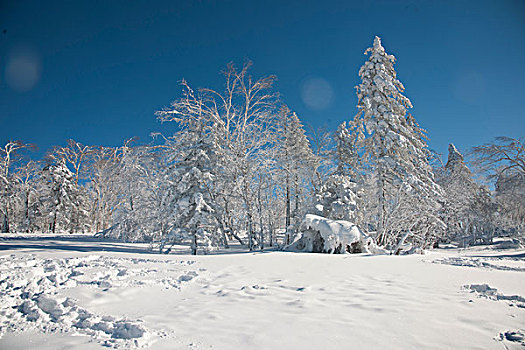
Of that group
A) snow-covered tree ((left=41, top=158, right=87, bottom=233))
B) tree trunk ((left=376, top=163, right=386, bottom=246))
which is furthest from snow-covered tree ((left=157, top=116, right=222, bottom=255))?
snow-covered tree ((left=41, top=158, right=87, bottom=233))

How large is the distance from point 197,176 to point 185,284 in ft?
25.8

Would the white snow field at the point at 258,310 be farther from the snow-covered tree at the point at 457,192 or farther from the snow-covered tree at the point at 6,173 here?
the snow-covered tree at the point at 6,173

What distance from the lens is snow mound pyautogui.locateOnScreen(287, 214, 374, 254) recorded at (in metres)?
10.8

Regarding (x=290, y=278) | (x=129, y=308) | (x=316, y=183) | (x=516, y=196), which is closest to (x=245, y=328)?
(x=129, y=308)

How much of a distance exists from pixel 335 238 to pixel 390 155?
587cm

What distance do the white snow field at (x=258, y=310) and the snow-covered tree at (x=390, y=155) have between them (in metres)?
7.74

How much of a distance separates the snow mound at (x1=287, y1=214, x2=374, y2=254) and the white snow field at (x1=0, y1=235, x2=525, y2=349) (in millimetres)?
5221

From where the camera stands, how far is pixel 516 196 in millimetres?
14281

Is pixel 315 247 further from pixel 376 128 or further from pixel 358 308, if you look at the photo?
pixel 358 308

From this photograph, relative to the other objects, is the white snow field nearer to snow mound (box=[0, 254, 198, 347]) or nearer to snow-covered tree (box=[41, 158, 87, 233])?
snow mound (box=[0, 254, 198, 347])

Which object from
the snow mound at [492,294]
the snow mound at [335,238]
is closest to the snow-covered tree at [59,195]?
the snow mound at [335,238]

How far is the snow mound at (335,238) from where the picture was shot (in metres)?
10.8

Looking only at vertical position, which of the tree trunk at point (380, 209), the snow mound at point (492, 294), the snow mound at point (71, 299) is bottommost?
the snow mound at point (71, 299)

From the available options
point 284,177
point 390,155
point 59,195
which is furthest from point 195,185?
point 59,195
